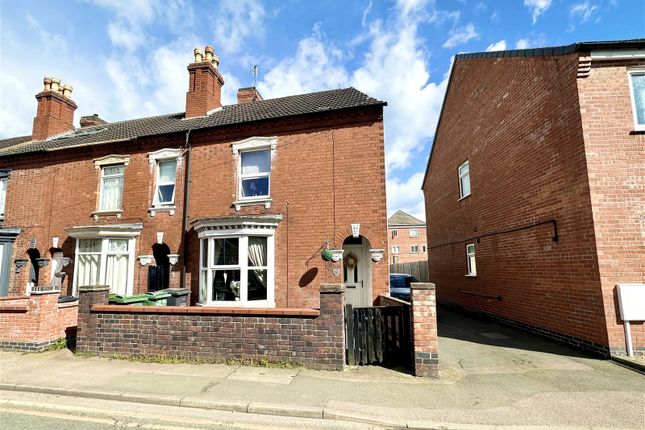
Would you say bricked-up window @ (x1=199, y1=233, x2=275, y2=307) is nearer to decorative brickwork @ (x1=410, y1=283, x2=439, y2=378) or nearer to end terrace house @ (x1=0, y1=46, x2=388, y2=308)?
end terrace house @ (x1=0, y1=46, x2=388, y2=308)

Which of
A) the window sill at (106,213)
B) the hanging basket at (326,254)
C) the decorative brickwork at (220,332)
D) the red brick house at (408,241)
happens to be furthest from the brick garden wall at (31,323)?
the red brick house at (408,241)

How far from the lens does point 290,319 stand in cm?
599

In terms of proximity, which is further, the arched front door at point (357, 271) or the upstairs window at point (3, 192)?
the upstairs window at point (3, 192)

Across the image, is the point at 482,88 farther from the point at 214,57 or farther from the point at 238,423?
the point at 238,423

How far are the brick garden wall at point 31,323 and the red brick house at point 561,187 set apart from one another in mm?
11768

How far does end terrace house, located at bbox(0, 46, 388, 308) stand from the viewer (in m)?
9.31

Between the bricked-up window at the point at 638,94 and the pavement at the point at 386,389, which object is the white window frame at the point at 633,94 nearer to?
the bricked-up window at the point at 638,94

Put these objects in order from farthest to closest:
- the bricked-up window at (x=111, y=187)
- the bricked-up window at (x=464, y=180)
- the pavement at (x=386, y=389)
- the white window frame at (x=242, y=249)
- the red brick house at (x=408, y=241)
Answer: the red brick house at (x=408, y=241) → the bricked-up window at (x=464, y=180) → the bricked-up window at (x=111, y=187) → the white window frame at (x=242, y=249) → the pavement at (x=386, y=389)

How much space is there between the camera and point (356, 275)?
10109 mm

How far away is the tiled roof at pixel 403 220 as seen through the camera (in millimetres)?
45188

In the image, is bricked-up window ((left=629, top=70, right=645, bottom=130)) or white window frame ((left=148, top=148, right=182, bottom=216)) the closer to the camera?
bricked-up window ((left=629, top=70, right=645, bottom=130))

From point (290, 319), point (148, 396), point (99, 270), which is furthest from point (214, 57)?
point (148, 396)

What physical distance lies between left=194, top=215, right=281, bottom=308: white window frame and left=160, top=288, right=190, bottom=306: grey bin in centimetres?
43

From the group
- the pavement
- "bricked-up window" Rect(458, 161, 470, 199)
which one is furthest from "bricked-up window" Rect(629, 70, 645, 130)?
"bricked-up window" Rect(458, 161, 470, 199)
